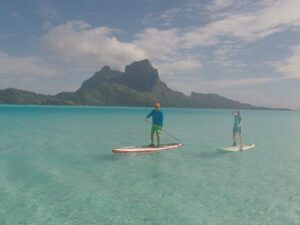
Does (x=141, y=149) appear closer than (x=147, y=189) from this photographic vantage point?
No

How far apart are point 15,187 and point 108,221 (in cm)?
560

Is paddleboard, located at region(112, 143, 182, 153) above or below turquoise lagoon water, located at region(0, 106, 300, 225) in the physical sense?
above

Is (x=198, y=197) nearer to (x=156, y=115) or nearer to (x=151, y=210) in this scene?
(x=151, y=210)

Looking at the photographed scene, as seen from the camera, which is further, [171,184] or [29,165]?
[29,165]

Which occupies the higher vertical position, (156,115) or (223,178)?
(156,115)

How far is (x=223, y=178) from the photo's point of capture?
15.5m

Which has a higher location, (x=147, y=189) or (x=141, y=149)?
(x=141, y=149)

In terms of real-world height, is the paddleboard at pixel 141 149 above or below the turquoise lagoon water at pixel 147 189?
above

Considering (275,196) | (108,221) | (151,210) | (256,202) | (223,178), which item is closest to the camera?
(108,221)

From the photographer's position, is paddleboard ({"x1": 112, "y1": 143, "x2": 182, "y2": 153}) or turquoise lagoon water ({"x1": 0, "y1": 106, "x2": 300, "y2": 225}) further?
paddleboard ({"x1": 112, "y1": 143, "x2": 182, "y2": 153})

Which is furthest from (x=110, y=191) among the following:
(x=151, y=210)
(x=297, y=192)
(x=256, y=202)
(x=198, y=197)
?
(x=297, y=192)

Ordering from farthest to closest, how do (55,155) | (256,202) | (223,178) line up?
(55,155) → (223,178) → (256,202)

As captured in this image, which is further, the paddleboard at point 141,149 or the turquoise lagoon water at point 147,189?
the paddleboard at point 141,149

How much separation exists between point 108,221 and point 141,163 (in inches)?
365
